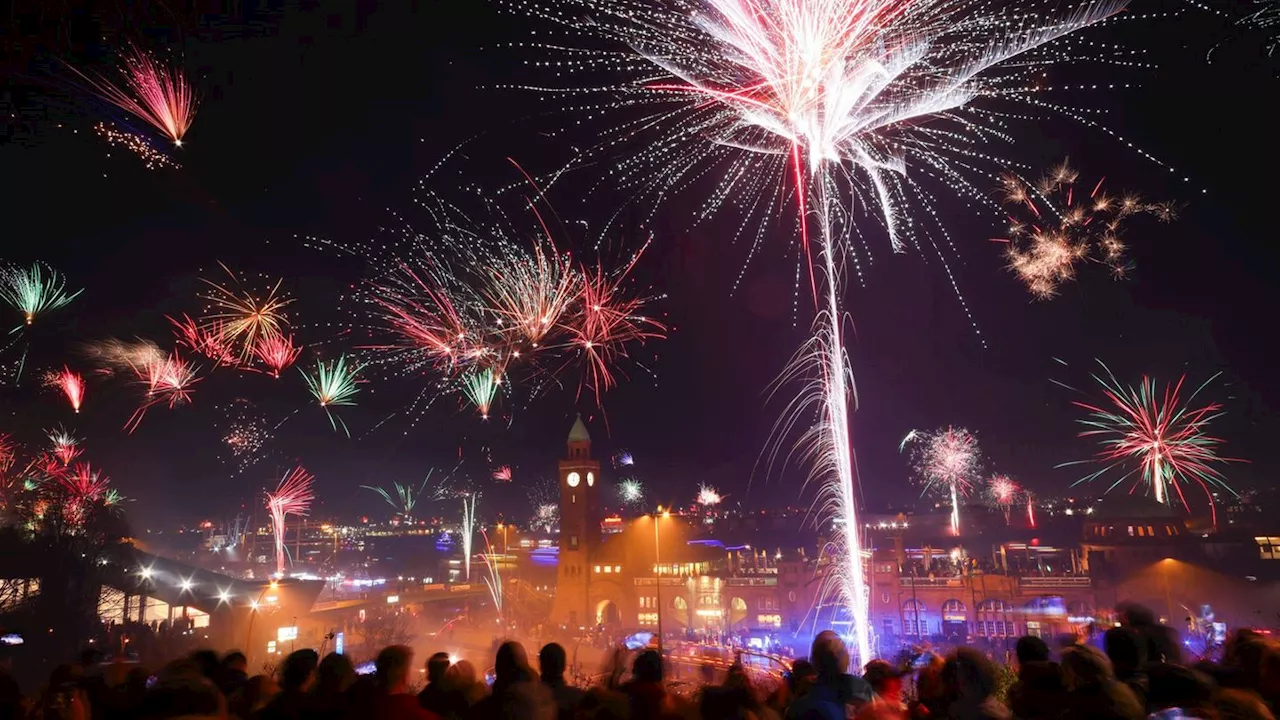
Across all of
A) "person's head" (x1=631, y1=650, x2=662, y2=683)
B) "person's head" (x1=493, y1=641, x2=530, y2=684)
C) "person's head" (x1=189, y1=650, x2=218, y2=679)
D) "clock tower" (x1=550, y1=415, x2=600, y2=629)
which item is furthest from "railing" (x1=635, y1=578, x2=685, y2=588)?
"person's head" (x1=493, y1=641, x2=530, y2=684)

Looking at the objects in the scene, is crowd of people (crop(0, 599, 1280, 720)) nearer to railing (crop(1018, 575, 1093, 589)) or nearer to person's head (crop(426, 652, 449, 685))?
person's head (crop(426, 652, 449, 685))

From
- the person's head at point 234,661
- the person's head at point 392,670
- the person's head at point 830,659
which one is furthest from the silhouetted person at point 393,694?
the person's head at point 830,659

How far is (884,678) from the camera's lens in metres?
6.88

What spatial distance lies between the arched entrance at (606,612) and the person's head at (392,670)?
211 feet

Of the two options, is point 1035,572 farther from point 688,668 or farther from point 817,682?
point 817,682

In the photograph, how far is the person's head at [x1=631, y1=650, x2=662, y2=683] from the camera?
577cm

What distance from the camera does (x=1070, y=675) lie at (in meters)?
5.04

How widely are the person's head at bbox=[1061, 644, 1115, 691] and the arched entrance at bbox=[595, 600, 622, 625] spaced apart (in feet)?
210

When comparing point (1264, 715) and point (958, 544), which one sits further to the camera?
point (958, 544)

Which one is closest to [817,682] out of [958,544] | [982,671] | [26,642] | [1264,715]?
[982,671]

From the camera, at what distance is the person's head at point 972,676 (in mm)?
5281

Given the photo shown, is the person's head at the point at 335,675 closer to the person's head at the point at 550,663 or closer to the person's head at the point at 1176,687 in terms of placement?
the person's head at the point at 550,663

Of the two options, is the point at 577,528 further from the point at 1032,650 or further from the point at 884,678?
the point at 1032,650

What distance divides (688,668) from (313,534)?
147m
